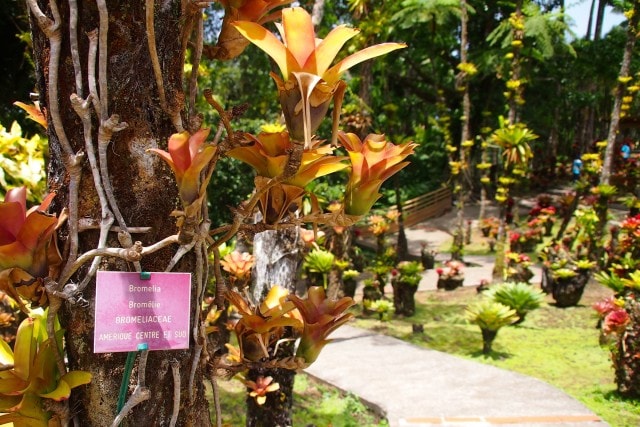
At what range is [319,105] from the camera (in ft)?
2.18

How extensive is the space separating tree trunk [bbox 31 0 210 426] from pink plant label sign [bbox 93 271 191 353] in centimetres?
4

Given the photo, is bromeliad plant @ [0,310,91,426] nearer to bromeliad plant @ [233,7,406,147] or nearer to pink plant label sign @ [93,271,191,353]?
pink plant label sign @ [93,271,191,353]

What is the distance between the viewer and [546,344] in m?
5.30

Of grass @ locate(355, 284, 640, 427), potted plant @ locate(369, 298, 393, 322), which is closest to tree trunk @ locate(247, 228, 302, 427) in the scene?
grass @ locate(355, 284, 640, 427)

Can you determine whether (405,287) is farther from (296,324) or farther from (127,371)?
(127,371)

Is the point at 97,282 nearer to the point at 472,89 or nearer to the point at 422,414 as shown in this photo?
the point at 422,414

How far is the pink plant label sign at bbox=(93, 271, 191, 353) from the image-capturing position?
686 mm

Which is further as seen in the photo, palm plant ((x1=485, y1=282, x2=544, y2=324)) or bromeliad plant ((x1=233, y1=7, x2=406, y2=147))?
palm plant ((x1=485, y1=282, x2=544, y2=324))

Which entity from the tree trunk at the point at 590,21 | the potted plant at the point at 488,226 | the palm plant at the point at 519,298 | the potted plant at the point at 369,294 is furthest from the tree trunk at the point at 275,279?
the tree trunk at the point at 590,21

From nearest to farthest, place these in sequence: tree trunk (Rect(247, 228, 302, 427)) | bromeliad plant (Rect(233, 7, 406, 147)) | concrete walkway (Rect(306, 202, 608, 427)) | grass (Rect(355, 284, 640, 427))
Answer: bromeliad plant (Rect(233, 7, 406, 147))
tree trunk (Rect(247, 228, 302, 427))
concrete walkway (Rect(306, 202, 608, 427))
grass (Rect(355, 284, 640, 427))

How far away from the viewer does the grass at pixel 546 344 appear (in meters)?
3.94

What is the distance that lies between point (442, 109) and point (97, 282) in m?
11.1

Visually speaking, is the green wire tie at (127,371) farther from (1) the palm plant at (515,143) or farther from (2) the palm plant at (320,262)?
(1) the palm plant at (515,143)

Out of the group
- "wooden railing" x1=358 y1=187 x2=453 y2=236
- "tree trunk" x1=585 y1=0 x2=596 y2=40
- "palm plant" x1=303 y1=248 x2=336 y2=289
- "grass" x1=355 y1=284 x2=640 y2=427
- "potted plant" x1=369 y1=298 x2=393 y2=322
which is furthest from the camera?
"tree trunk" x1=585 y1=0 x2=596 y2=40
